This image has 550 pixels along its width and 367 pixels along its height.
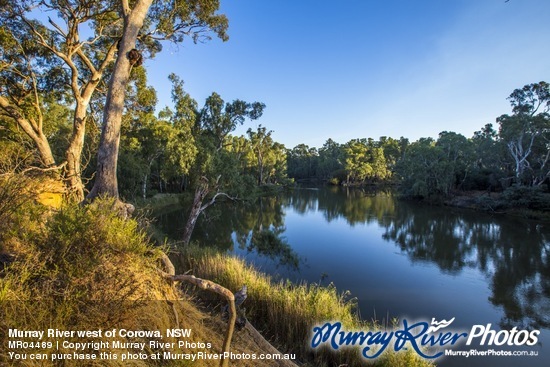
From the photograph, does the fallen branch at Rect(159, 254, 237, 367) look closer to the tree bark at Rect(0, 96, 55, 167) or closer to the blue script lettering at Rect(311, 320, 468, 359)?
the blue script lettering at Rect(311, 320, 468, 359)

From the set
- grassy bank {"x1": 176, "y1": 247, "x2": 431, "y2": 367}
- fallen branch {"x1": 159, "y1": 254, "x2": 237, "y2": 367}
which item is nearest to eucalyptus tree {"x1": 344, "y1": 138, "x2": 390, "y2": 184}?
grassy bank {"x1": 176, "y1": 247, "x2": 431, "y2": 367}

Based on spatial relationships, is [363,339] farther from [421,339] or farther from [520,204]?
[520,204]

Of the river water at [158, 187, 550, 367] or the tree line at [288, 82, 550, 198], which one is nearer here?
the river water at [158, 187, 550, 367]

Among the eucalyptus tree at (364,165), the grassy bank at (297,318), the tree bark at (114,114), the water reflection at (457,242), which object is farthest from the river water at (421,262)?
the eucalyptus tree at (364,165)

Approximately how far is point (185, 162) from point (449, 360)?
14.4m

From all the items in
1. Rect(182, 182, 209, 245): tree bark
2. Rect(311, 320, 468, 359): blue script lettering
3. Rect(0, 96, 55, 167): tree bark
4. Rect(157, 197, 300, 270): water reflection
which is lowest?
Rect(157, 197, 300, 270): water reflection

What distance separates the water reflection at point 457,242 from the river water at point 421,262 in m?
0.05

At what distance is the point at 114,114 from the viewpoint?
4383mm

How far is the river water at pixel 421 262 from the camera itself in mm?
8188

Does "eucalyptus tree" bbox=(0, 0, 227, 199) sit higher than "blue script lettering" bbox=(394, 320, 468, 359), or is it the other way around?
"eucalyptus tree" bbox=(0, 0, 227, 199)

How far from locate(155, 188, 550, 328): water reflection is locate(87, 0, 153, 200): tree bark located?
8.79m

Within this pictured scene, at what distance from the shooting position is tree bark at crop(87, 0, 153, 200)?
13.7ft

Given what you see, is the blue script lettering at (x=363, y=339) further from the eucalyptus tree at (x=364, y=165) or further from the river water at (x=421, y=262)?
the eucalyptus tree at (x=364, y=165)

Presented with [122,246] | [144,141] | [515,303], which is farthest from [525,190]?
[144,141]
